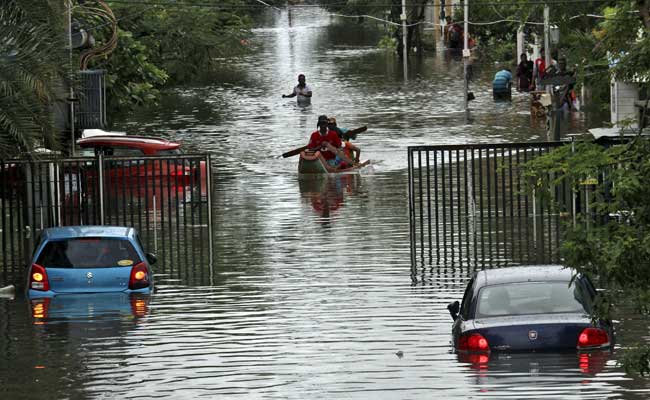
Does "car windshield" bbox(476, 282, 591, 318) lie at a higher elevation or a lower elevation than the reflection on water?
higher

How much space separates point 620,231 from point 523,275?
543 centimetres

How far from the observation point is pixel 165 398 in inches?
596

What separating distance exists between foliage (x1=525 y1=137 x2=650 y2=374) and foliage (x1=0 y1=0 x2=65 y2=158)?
11.9 metres

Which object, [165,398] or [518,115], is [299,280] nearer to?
[165,398]

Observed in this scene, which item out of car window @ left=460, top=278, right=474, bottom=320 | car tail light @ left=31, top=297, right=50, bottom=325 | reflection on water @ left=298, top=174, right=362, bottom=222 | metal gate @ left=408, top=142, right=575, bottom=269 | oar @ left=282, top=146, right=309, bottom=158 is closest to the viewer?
car window @ left=460, top=278, right=474, bottom=320

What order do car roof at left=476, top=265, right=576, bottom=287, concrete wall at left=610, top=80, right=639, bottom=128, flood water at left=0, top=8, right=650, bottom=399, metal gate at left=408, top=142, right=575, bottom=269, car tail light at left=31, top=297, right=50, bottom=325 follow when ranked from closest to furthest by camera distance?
flood water at left=0, top=8, right=650, bottom=399, car roof at left=476, top=265, right=576, bottom=287, car tail light at left=31, top=297, right=50, bottom=325, metal gate at left=408, top=142, right=575, bottom=269, concrete wall at left=610, top=80, right=639, bottom=128

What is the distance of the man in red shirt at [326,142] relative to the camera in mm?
37625

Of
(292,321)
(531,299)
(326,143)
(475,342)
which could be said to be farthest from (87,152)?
(475,342)

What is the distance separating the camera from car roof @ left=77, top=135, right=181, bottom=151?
3466cm

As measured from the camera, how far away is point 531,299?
639 inches

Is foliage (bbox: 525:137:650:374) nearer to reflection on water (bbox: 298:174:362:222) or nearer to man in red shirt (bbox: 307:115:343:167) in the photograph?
reflection on water (bbox: 298:174:362:222)

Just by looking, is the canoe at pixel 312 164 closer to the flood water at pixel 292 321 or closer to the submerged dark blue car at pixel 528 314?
the flood water at pixel 292 321

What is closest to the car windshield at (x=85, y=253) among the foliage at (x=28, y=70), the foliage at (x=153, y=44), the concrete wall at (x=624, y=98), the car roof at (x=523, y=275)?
the foliage at (x=28, y=70)

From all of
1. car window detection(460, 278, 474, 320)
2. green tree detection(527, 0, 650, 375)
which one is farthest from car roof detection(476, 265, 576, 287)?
green tree detection(527, 0, 650, 375)
